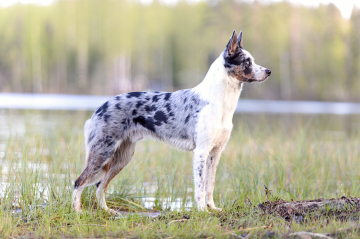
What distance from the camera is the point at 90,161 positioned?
515cm

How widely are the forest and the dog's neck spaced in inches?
1254

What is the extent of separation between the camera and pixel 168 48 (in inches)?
1895

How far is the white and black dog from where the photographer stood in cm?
491

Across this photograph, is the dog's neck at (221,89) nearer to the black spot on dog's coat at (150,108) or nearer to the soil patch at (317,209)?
the black spot on dog's coat at (150,108)

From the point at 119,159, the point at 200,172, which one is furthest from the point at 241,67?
the point at 119,159

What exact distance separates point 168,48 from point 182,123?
43944mm

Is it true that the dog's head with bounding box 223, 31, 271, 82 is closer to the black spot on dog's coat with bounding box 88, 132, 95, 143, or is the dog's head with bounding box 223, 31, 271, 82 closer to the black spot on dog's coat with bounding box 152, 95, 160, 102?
the black spot on dog's coat with bounding box 152, 95, 160, 102

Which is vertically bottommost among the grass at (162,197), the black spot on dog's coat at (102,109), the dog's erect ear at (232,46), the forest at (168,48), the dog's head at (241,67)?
the grass at (162,197)

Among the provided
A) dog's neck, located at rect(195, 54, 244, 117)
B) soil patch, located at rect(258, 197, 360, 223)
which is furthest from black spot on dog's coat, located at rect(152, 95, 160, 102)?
soil patch, located at rect(258, 197, 360, 223)

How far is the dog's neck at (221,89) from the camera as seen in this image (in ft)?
16.2

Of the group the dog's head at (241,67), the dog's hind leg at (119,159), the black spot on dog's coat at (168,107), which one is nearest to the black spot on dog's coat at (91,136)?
the dog's hind leg at (119,159)

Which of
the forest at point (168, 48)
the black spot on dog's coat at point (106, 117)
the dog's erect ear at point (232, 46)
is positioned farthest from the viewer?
the forest at point (168, 48)

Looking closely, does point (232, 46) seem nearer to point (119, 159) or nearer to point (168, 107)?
point (168, 107)

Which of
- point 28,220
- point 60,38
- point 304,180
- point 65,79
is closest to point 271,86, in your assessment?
point 65,79
